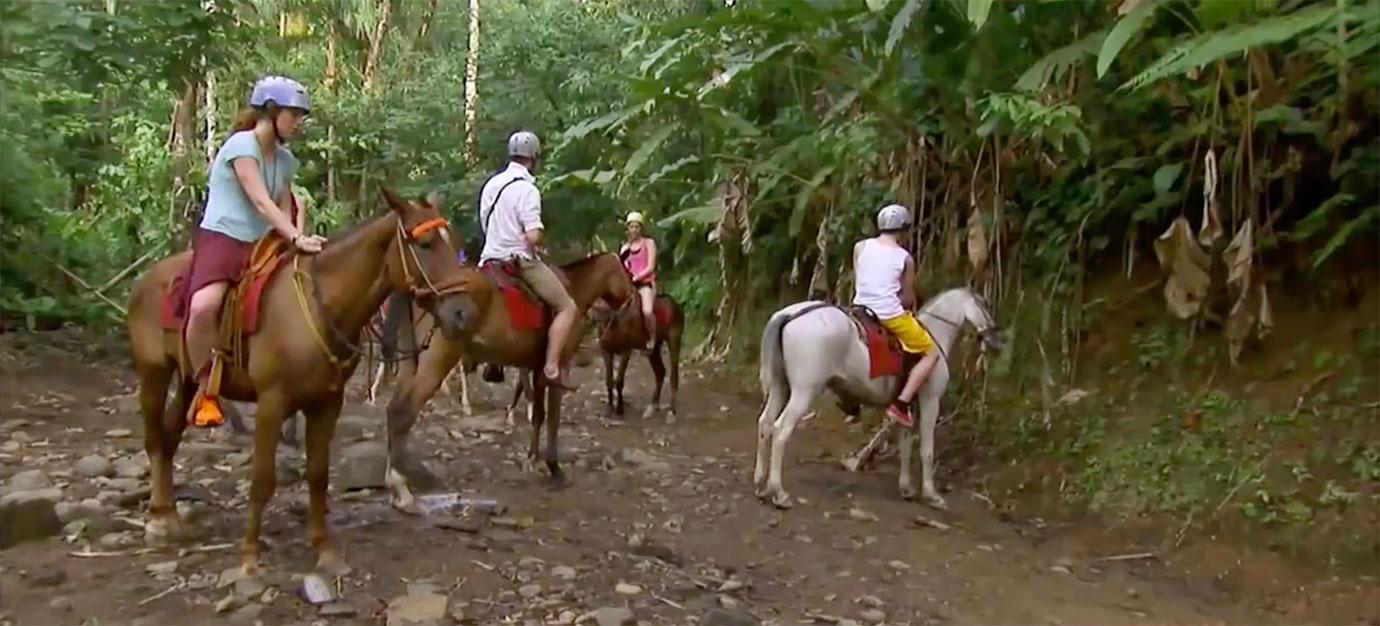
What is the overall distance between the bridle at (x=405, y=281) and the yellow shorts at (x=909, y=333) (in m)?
3.58

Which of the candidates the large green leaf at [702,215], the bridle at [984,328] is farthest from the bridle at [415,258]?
the large green leaf at [702,215]

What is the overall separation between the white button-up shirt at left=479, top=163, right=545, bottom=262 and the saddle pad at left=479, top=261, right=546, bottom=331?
0.21 ft

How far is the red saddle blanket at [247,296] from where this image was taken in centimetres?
470

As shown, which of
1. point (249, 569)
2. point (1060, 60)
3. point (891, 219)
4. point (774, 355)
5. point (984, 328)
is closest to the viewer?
point (249, 569)

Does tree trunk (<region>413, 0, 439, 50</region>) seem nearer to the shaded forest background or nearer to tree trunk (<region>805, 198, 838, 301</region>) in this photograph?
the shaded forest background

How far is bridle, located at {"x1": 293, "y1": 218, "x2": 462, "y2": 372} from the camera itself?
471cm

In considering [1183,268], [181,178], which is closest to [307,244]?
[1183,268]

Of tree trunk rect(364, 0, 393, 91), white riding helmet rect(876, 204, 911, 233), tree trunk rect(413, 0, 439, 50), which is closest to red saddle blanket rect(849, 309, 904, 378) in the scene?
white riding helmet rect(876, 204, 911, 233)

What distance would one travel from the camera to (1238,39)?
16.9ft

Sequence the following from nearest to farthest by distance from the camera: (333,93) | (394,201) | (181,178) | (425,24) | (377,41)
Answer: (394,201)
(181,178)
(333,93)
(377,41)
(425,24)

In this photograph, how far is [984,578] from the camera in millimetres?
6008

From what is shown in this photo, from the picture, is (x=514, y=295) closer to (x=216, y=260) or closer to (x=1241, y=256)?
(x=216, y=260)

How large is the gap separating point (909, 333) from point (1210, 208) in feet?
6.51

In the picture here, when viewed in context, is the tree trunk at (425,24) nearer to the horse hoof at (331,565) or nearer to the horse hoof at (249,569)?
the horse hoof at (331,565)
